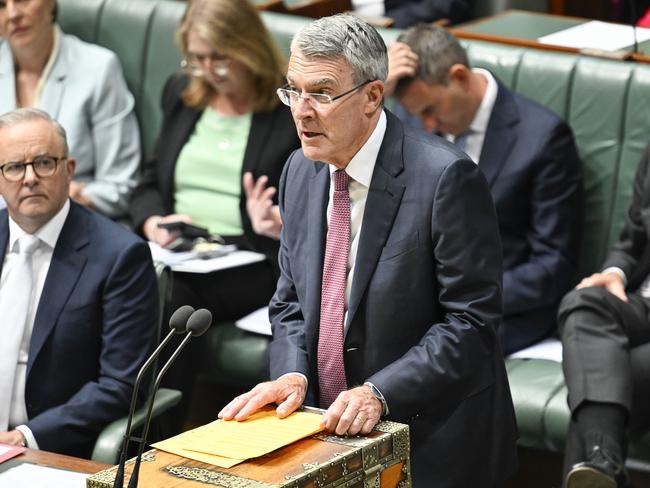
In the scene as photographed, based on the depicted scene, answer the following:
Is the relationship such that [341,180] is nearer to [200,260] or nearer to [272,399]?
[272,399]

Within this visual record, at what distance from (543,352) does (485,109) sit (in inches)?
28.1

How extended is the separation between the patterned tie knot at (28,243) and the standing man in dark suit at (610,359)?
134 cm

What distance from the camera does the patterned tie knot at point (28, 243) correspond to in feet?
10.8

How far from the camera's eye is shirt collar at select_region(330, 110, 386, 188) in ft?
8.82

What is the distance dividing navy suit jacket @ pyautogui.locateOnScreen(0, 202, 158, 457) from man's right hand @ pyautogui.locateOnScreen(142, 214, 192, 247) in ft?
3.33

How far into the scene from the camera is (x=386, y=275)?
2.65 metres

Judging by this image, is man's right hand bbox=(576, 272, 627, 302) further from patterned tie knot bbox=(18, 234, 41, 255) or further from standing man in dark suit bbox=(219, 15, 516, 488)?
patterned tie knot bbox=(18, 234, 41, 255)

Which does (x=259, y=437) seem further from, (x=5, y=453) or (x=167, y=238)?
(x=167, y=238)

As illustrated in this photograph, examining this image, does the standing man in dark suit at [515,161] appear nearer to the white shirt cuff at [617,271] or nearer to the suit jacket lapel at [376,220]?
the white shirt cuff at [617,271]

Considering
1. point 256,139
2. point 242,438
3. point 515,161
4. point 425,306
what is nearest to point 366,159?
point 425,306

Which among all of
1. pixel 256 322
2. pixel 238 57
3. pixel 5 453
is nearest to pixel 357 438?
pixel 5 453

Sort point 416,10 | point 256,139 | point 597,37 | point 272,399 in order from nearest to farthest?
point 272,399 → point 256,139 → point 597,37 → point 416,10

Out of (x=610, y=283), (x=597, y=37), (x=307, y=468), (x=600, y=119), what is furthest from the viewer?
(x=597, y=37)

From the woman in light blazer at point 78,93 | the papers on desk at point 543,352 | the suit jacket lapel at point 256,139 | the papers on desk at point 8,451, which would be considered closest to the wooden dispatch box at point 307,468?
the papers on desk at point 8,451
